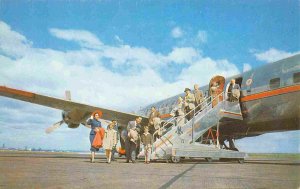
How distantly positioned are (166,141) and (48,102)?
8273 mm

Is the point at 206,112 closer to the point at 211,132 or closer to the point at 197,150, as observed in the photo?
the point at 211,132

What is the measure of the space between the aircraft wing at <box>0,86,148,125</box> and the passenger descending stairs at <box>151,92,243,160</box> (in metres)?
5.11

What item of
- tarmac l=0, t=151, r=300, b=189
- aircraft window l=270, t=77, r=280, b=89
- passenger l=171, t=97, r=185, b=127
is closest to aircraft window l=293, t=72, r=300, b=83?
aircraft window l=270, t=77, r=280, b=89

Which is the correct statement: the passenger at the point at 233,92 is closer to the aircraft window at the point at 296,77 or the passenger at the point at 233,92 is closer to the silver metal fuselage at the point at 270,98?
the silver metal fuselage at the point at 270,98

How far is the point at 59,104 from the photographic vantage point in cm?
1802

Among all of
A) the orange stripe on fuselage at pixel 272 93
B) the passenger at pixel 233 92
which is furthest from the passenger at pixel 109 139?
the orange stripe on fuselage at pixel 272 93

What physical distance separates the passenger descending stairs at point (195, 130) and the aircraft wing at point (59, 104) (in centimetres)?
511

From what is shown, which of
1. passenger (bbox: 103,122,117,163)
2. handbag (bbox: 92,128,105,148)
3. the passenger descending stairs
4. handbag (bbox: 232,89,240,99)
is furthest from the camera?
handbag (bbox: 232,89,240,99)

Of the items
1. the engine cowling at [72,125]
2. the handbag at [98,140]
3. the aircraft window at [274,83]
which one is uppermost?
the aircraft window at [274,83]

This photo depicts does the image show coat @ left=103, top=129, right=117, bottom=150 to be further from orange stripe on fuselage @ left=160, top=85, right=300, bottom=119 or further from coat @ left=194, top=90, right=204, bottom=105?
orange stripe on fuselage @ left=160, top=85, right=300, bottom=119

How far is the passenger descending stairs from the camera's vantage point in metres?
12.3

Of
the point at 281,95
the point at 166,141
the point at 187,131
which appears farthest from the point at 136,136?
the point at 281,95

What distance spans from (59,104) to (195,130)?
→ 8.45m

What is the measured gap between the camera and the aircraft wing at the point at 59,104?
1673cm
